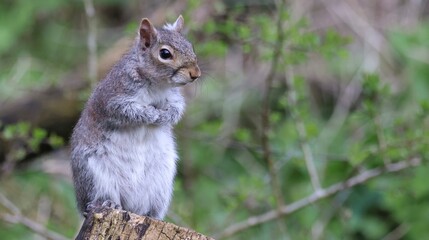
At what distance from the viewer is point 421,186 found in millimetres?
7496

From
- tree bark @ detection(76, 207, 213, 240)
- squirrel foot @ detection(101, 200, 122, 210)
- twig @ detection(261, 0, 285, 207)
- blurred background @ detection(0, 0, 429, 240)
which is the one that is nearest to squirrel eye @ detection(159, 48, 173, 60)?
squirrel foot @ detection(101, 200, 122, 210)

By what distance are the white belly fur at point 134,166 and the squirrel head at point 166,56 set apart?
29 cm

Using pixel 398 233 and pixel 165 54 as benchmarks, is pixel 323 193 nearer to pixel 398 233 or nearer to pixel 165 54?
pixel 398 233

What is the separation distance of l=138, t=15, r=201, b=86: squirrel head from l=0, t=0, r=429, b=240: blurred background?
1.42m

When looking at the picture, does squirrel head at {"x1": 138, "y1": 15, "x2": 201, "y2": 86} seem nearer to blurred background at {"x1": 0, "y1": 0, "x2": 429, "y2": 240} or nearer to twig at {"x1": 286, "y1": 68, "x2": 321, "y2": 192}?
blurred background at {"x1": 0, "y1": 0, "x2": 429, "y2": 240}

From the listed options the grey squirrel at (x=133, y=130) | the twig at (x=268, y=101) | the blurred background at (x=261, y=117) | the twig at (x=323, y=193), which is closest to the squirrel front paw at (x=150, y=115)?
the grey squirrel at (x=133, y=130)

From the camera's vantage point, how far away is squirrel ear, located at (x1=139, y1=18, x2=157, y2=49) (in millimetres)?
4641

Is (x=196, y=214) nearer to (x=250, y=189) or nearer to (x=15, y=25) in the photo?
(x=250, y=189)

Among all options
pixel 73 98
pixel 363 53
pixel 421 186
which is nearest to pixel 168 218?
pixel 73 98

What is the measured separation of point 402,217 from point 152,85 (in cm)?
379

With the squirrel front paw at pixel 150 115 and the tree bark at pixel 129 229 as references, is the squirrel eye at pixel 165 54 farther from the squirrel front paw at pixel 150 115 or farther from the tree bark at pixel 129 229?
the tree bark at pixel 129 229

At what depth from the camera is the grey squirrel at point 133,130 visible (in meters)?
4.58

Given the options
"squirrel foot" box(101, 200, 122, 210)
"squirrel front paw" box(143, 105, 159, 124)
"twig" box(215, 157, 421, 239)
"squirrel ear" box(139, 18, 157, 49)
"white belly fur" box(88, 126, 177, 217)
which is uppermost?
"twig" box(215, 157, 421, 239)

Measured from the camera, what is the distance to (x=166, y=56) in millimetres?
4551
